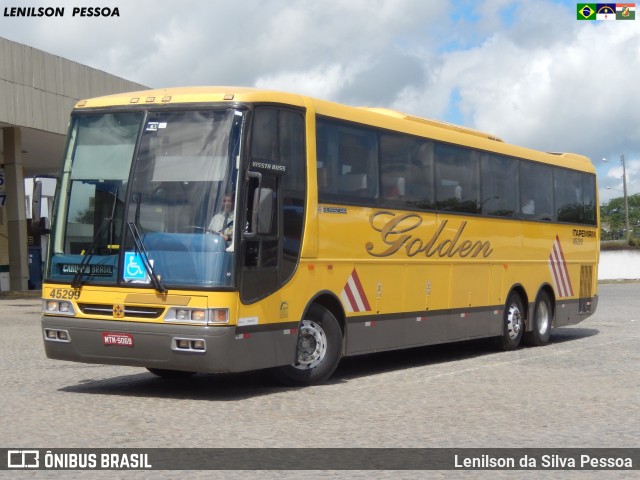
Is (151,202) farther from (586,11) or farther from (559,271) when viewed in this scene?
(586,11)

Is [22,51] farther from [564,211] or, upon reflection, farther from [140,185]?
[140,185]

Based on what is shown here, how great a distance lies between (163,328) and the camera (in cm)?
1089

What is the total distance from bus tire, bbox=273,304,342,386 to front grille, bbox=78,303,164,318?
1.75 metres

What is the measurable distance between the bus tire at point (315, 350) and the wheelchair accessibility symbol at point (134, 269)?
6.40ft

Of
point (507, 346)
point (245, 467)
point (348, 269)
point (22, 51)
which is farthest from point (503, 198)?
point (22, 51)

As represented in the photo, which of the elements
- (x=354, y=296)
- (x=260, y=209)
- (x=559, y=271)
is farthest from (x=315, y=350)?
(x=559, y=271)

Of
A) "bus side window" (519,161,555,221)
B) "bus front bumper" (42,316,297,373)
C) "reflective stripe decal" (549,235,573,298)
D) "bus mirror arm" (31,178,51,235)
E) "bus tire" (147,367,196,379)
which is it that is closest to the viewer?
"bus front bumper" (42,316,297,373)

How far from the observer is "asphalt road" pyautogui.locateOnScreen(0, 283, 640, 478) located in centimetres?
861

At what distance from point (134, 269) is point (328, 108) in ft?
10.7

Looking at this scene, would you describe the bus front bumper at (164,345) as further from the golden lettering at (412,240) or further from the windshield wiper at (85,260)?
the golden lettering at (412,240)

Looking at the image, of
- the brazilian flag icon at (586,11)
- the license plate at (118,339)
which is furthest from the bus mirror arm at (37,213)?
the brazilian flag icon at (586,11)

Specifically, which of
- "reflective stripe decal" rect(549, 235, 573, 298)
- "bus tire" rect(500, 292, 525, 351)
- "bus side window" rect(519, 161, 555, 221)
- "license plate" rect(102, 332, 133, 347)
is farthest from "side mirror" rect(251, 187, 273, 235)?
"reflective stripe decal" rect(549, 235, 573, 298)

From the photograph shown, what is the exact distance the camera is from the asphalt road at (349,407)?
861 cm

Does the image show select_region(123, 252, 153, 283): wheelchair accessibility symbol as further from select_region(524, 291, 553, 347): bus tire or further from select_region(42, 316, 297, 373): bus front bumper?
select_region(524, 291, 553, 347): bus tire
